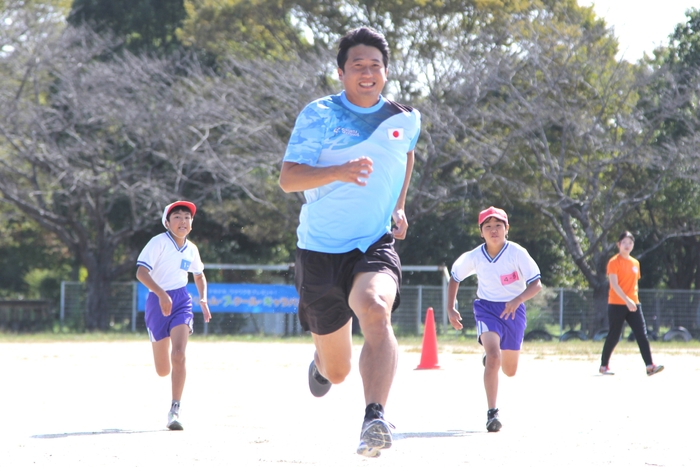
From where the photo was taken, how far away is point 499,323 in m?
8.05

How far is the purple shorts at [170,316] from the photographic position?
812 centimetres

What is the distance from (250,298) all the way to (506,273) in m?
19.0

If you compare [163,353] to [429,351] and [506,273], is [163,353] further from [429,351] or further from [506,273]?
[429,351]

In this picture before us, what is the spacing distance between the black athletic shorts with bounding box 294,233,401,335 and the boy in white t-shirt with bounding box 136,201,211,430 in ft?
9.45

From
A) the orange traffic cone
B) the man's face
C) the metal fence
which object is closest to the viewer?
the man's face

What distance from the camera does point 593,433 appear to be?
708 centimetres

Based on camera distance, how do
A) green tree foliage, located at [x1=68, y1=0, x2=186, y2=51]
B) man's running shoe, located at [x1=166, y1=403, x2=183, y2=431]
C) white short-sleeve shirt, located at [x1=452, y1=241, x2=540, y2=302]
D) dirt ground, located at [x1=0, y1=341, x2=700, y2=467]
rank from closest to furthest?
dirt ground, located at [x1=0, y1=341, x2=700, y2=467], man's running shoe, located at [x1=166, y1=403, x2=183, y2=431], white short-sleeve shirt, located at [x1=452, y1=241, x2=540, y2=302], green tree foliage, located at [x1=68, y1=0, x2=186, y2=51]

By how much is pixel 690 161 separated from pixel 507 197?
5.08 m

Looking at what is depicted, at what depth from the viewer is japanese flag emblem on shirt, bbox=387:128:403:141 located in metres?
5.15

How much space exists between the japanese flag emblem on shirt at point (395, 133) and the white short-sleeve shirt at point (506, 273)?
10.1ft

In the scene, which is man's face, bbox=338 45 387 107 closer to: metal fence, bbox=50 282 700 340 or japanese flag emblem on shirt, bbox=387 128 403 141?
japanese flag emblem on shirt, bbox=387 128 403 141

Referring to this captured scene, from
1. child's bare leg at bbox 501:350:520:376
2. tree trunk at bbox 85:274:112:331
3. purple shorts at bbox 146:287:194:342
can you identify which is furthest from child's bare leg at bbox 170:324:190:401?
tree trunk at bbox 85:274:112:331

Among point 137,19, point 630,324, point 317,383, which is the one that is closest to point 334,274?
point 317,383

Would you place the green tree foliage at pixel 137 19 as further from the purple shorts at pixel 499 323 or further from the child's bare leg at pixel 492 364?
the child's bare leg at pixel 492 364
